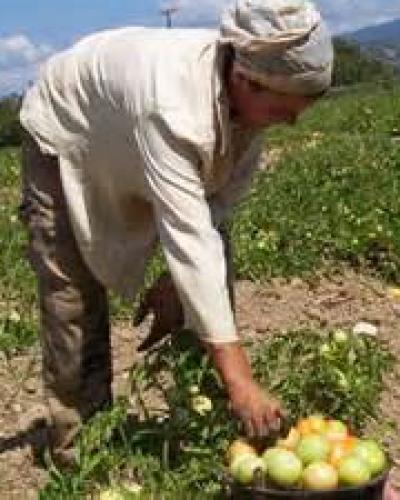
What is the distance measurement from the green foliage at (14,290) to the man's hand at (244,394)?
3031 mm

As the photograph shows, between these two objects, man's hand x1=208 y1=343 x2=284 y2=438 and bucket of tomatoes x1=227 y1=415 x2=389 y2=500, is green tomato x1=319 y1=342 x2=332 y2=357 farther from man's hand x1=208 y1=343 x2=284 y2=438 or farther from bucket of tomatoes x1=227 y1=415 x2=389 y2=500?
man's hand x1=208 y1=343 x2=284 y2=438

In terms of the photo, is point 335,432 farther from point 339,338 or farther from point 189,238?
point 339,338

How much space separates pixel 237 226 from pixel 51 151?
4.51 metres

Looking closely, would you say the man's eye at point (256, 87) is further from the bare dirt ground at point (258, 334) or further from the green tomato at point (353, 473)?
the bare dirt ground at point (258, 334)

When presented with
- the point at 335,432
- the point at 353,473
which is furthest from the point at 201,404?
the point at 353,473

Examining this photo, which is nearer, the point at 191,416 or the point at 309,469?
the point at 309,469

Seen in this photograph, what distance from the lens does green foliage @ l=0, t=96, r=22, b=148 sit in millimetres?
39406

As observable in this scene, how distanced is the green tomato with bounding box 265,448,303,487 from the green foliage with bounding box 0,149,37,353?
3.09 metres

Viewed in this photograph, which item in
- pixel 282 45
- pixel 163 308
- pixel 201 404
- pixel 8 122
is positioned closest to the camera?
pixel 282 45

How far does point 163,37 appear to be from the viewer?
3924mm

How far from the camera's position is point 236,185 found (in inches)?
163

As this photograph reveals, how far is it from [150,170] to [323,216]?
17.3 feet

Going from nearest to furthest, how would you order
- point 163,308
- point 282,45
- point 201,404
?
point 282,45 → point 201,404 → point 163,308

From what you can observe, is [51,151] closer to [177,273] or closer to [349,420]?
[177,273]
